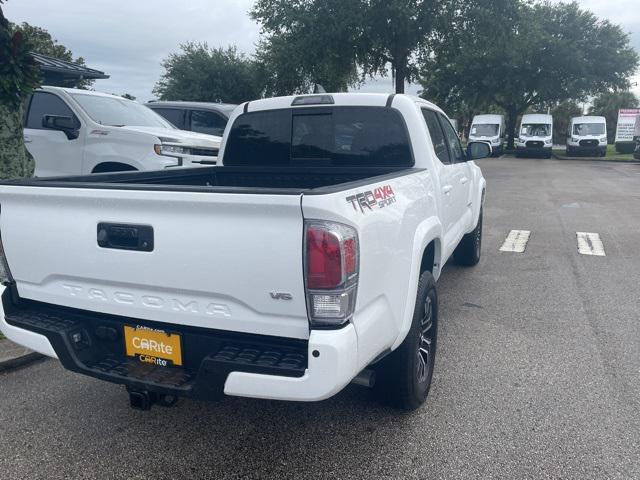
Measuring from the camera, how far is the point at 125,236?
8.31ft

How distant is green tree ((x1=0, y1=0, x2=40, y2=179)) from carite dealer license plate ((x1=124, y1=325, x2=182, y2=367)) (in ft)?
9.51

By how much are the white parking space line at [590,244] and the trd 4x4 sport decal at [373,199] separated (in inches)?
231

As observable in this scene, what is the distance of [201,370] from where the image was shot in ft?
7.87

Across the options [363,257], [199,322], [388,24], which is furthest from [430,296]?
[388,24]

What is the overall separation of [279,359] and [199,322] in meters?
0.42

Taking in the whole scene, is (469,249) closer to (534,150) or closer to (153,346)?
(153,346)

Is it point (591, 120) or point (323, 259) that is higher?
point (591, 120)

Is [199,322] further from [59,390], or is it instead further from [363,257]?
[59,390]

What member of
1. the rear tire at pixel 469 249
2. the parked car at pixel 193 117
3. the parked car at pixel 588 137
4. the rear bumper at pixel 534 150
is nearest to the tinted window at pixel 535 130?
the rear bumper at pixel 534 150

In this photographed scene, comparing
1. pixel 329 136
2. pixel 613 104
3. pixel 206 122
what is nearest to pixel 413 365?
pixel 329 136

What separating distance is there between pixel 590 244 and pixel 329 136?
19.3ft

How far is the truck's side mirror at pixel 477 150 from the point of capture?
524 cm

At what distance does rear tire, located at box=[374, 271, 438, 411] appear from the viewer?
301 centimetres

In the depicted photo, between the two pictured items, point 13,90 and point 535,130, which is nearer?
point 13,90
